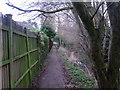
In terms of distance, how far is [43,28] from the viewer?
23.3 metres

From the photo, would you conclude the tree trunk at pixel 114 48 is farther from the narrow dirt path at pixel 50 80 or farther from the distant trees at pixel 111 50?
the narrow dirt path at pixel 50 80

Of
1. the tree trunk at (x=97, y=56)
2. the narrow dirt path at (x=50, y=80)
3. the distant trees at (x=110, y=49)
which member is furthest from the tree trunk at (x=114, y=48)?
the narrow dirt path at (x=50, y=80)

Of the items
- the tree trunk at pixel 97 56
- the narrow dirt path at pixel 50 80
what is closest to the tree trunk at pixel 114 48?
the tree trunk at pixel 97 56

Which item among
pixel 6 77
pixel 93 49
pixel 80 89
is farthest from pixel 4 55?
pixel 80 89

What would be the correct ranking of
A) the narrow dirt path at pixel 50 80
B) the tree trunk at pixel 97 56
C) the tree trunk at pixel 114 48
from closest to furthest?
the tree trunk at pixel 114 48
the tree trunk at pixel 97 56
the narrow dirt path at pixel 50 80

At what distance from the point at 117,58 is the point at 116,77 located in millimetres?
526

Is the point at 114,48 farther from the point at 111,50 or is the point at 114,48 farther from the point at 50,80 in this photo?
the point at 50,80

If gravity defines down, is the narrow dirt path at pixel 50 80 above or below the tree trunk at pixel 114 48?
below

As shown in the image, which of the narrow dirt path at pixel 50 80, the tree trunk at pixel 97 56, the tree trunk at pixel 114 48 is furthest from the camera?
the narrow dirt path at pixel 50 80

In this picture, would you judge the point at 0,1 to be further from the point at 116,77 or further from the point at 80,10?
the point at 116,77

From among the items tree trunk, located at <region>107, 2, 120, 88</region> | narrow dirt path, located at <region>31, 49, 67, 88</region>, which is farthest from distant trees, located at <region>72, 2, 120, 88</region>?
narrow dirt path, located at <region>31, 49, 67, 88</region>

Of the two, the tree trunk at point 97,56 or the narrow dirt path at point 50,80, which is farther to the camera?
the narrow dirt path at point 50,80

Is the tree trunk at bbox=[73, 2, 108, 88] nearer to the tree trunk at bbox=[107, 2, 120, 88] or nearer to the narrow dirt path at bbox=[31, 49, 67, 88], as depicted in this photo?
the tree trunk at bbox=[107, 2, 120, 88]

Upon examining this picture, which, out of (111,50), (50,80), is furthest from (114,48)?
(50,80)
